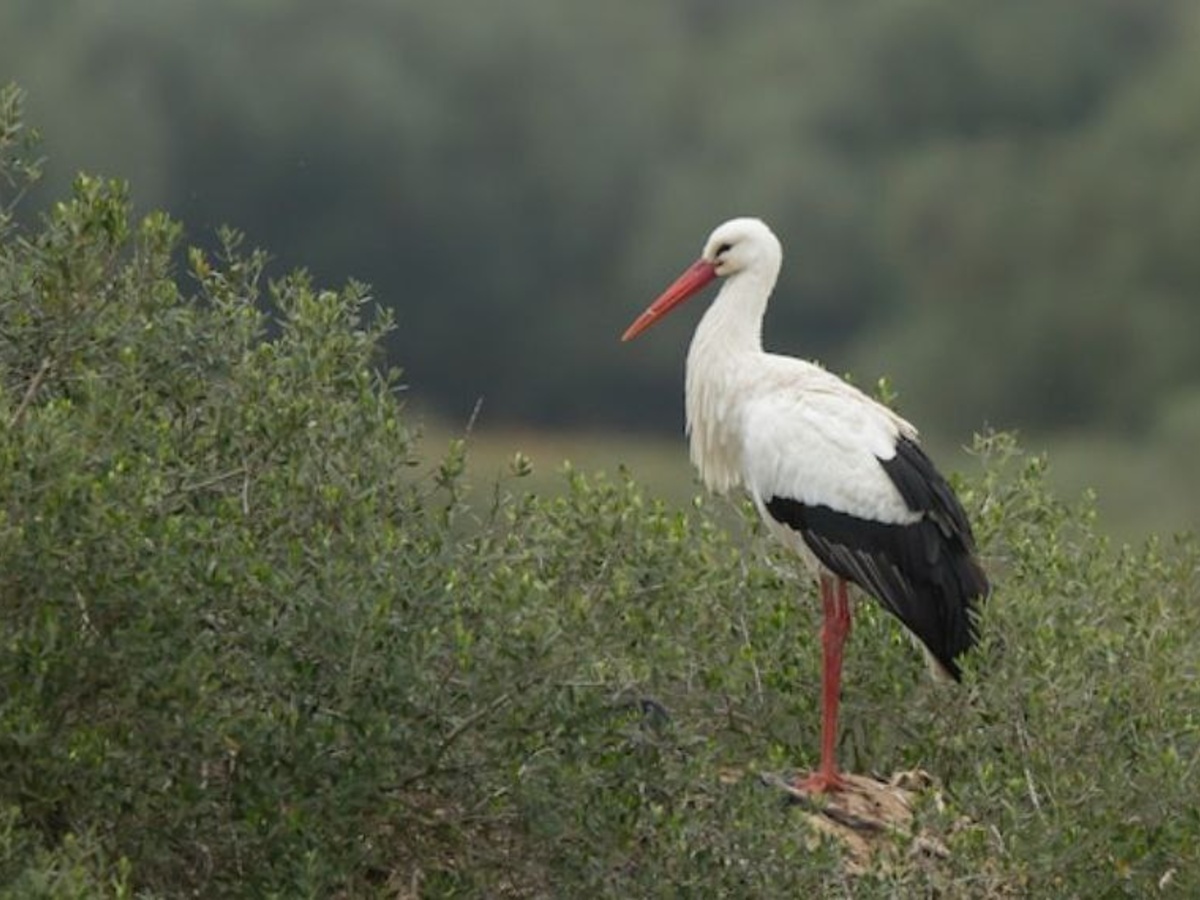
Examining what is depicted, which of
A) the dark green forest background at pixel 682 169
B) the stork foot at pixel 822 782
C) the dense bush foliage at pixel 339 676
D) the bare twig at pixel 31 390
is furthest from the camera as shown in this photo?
the dark green forest background at pixel 682 169

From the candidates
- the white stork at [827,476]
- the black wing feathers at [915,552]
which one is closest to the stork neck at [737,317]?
the white stork at [827,476]

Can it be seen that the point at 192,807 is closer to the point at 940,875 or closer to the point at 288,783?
the point at 288,783

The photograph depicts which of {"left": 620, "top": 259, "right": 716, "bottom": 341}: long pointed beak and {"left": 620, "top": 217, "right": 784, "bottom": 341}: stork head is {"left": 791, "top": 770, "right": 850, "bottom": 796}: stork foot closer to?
{"left": 620, "top": 217, "right": 784, "bottom": 341}: stork head

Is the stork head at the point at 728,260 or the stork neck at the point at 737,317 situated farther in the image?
the stork head at the point at 728,260

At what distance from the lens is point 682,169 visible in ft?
156

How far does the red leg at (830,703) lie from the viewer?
9156 mm

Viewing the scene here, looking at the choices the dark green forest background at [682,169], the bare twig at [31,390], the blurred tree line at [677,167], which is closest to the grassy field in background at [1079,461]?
the dark green forest background at [682,169]

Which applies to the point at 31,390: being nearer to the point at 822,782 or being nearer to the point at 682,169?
the point at 822,782

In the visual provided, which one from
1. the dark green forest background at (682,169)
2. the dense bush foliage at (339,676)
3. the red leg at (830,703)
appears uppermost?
the dark green forest background at (682,169)

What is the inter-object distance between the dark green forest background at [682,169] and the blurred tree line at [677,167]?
0.20 ft

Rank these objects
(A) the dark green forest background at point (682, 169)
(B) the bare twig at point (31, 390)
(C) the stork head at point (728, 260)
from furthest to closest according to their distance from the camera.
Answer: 1. (A) the dark green forest background at point (682, 169)
2. (C) the stork head at point (728, 260)
3. (B) the bare twig at point (31, 390)

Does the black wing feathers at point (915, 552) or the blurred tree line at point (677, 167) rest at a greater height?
the blurred tree line at point (677, 167)

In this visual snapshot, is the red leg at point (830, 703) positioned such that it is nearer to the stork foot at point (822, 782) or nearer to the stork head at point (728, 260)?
the stork foot at point (822, 782)

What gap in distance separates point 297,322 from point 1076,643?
195 centimetres
